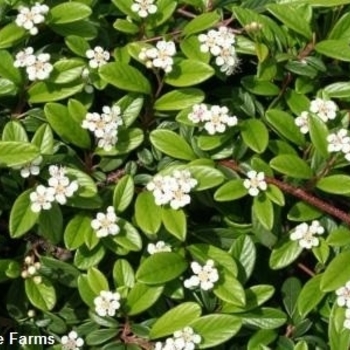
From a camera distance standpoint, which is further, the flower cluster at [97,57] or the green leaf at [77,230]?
the flower cluster at [97,57]

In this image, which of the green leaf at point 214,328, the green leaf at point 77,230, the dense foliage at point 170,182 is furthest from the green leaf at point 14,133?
the green leaf at point 214,328

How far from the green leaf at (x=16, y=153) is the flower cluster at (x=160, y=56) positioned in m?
0.36

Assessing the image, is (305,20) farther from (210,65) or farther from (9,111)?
(9,111)

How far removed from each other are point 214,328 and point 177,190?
0.31 m

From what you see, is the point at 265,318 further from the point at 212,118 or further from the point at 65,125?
the point at 65,125

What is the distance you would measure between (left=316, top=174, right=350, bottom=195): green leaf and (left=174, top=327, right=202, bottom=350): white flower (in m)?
0.44

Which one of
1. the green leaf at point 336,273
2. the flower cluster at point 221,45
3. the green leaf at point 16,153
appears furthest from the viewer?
the flower cluster at point 221,45

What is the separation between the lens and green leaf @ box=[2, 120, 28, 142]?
73.3 inches

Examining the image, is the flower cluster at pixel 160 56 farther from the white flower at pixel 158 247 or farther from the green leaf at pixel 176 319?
the green leaf at pixel 176 319

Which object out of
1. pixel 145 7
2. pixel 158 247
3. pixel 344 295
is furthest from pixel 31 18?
pixel 344 295

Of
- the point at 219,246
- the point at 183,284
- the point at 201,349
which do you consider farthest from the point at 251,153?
the point at 201,349

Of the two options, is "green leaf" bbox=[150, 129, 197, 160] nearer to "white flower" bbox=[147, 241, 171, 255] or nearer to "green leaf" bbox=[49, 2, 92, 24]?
"white flower" bbox=[147, 241, 171, 255]

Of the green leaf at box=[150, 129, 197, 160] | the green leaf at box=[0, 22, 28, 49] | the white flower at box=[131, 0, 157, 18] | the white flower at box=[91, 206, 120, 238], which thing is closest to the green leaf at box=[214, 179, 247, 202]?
the green leaf at box=[150, 129, 197, 160]

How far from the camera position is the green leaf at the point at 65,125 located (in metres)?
1.90
